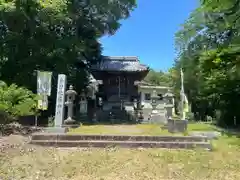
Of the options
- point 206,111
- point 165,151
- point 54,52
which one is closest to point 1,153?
point 165,151

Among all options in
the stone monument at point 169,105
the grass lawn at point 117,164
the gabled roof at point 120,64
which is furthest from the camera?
the gabled roof at point 120,64

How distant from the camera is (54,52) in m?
21.2

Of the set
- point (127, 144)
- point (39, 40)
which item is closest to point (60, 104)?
point (127, 144)

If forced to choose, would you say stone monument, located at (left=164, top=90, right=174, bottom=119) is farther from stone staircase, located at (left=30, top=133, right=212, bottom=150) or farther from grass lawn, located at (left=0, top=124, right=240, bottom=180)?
grass lawn, located at (left=0, top=124, right=240, bottom=180)

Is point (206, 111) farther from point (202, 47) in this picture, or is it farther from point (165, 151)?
point (165, 151)

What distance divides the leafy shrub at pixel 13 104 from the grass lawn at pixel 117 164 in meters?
3.58

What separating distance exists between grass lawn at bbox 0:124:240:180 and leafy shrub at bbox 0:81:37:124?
3579 millimetres

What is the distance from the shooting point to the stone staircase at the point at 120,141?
36.1 feet

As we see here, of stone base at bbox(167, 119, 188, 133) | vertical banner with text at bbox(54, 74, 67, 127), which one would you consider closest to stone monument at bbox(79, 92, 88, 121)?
vertical banner with text at bbox(54, 74, 67, 127)

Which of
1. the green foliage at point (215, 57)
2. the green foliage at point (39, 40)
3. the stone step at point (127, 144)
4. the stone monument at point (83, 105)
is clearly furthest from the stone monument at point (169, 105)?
the stone monument at point (83, 105)

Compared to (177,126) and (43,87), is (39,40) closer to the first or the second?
(43,87)

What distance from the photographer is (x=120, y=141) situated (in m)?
11.2

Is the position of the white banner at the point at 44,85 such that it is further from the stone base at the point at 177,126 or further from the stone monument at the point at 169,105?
the stone monument at the point at 169,105

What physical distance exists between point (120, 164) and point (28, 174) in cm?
238
